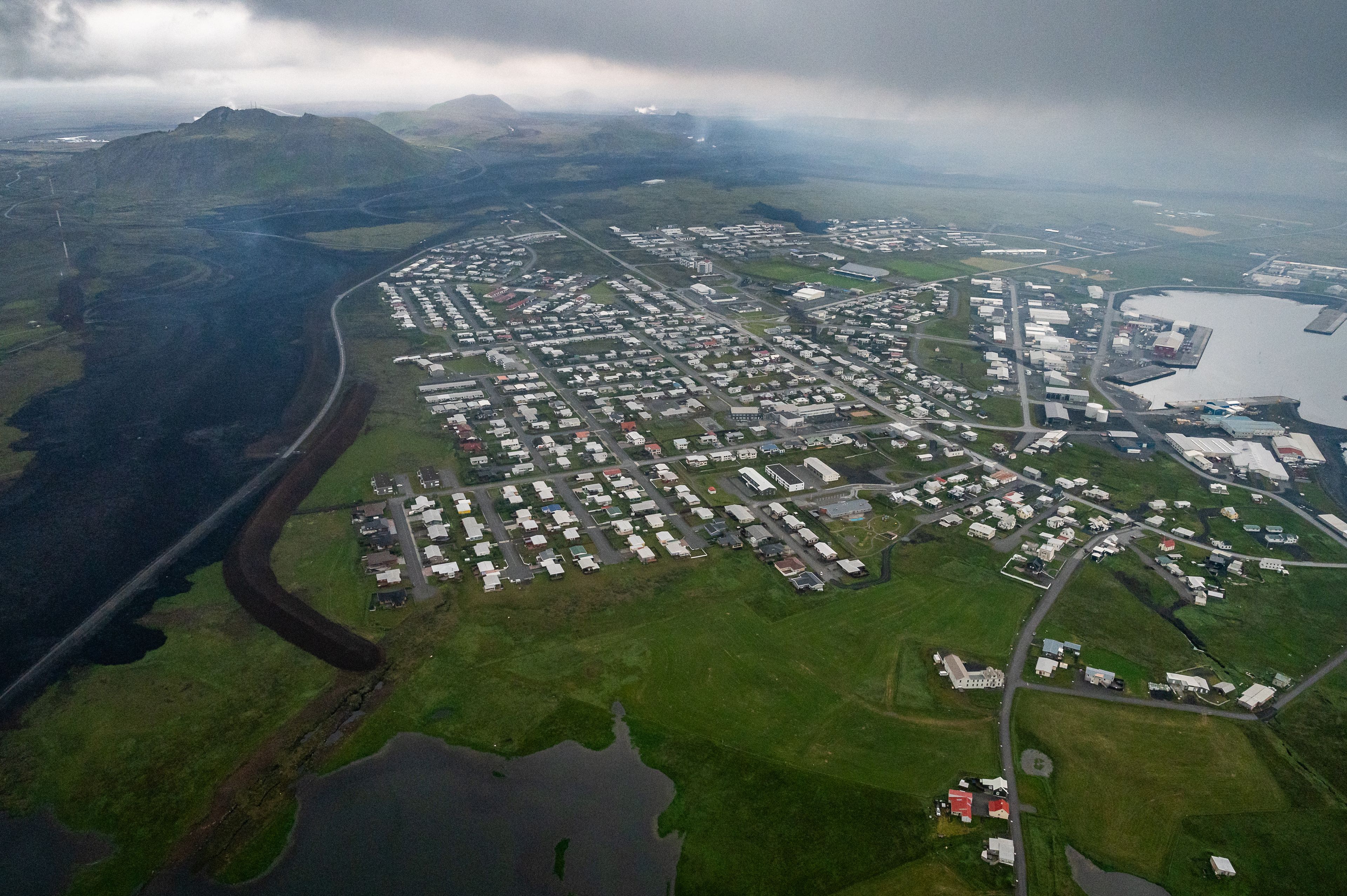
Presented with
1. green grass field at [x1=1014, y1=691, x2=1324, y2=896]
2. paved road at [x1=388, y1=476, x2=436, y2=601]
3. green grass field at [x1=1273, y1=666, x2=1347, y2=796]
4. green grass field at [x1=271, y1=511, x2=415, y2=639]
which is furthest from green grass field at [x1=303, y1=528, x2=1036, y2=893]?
green grass field at [x1=1273, y1=666, x2=1347, y2=796]

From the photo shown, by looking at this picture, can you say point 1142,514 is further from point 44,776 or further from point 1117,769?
point 44,776

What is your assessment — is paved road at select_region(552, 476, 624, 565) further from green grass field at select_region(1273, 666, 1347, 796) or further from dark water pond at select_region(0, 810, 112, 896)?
green grass field at select_region(1273, 666, 1347, 796)

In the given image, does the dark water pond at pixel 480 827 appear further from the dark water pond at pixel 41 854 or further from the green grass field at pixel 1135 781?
the green grass field at pixel 1135 781

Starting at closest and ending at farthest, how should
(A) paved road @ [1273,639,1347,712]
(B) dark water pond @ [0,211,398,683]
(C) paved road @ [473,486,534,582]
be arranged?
1. (A) paved road @ [1273,639,1347,712]
2. (B) dark water pond @ [0,211,398,683]
3. (C) paved road @ [473,486,534,582]

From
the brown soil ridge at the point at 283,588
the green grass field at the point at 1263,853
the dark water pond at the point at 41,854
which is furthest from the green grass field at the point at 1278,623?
the dark water pond at the point at 41,854

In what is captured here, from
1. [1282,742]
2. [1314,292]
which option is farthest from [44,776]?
[1314,292]

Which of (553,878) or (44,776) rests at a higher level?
(44,776)
